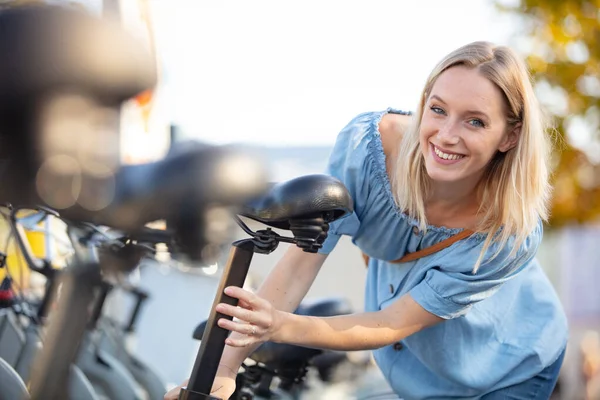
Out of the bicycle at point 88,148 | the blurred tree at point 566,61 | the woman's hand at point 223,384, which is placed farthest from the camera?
the blurred tree at point 566,61

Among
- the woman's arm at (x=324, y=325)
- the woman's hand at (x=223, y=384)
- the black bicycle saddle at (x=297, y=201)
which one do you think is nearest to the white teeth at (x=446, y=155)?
the woman's arm at (x=324, y=325)

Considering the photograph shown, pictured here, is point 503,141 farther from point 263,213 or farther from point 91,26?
point 91,26

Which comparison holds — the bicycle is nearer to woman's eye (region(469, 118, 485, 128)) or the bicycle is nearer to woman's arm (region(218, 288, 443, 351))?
woman's arm (region(218, 288, 443, 351))

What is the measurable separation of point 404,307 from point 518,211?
0.32m

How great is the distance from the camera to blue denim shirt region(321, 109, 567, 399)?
1.87 m

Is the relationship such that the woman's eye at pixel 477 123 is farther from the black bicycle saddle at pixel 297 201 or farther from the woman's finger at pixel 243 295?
the woman's finger at pixel 243 295

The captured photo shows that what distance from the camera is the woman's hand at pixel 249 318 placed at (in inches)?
55.9

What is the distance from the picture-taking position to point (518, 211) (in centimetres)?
187

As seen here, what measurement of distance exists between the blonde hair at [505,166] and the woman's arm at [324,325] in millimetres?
177

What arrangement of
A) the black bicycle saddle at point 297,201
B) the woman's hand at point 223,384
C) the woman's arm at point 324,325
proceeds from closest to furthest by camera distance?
the black bicycle saddle at point 297,201 → the woman's arm at point 324,325 → the woman's hand at point 223,384

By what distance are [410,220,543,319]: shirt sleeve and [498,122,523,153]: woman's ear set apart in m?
0.20

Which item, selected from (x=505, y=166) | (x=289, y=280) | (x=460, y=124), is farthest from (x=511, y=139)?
(x=289, y=280)

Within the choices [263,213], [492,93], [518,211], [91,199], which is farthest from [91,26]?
[518,211]

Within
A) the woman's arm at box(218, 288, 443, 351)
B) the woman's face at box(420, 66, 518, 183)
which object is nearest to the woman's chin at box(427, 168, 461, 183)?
the woman's face at box(420, 66, 518, 183)
